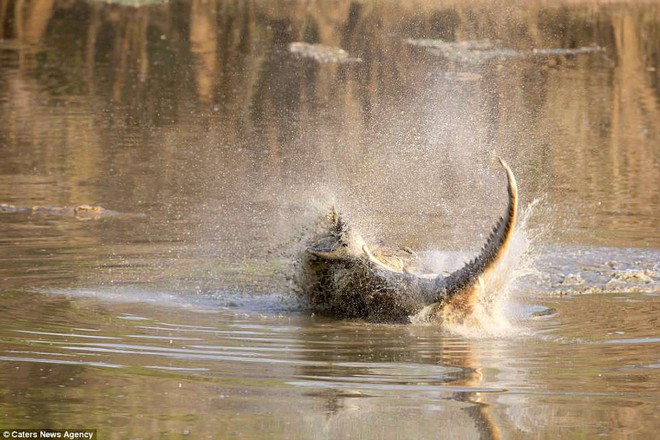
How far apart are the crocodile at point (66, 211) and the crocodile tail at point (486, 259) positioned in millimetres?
4895

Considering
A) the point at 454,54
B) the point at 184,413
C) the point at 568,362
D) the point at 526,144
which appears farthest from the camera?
the point at 454,54

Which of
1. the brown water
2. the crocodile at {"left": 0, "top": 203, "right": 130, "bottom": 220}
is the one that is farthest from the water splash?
the crocodile at {"left": 0, "top": 203, "right": 130, "bottom": 220}

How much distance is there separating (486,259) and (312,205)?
283cm

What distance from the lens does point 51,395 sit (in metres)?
6.96

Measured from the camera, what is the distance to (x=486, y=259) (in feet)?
27.9

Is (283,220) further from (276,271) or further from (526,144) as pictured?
(526,144)

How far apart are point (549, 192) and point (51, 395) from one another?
8.20m

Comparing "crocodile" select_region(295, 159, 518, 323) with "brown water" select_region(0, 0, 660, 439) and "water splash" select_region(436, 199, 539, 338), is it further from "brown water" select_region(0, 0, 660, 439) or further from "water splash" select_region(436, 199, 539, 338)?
"brown water" select_region(0, 0, 660, 439)

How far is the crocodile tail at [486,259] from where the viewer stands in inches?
324

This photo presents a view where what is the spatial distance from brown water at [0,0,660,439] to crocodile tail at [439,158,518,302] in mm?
260

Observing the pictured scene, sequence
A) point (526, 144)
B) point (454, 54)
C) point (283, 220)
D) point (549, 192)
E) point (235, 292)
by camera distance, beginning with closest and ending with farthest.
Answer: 1. point (235, 292)
2. point (283, 220)
3. point (549, 192)
4. point (526, 144)
5. point (454, 54)

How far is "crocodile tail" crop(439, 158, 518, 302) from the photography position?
8.23m

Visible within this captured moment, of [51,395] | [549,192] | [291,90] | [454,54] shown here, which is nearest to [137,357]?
[51,395]

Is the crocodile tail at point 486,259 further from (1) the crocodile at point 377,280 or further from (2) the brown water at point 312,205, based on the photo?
(2) the brown water at point 312,205
